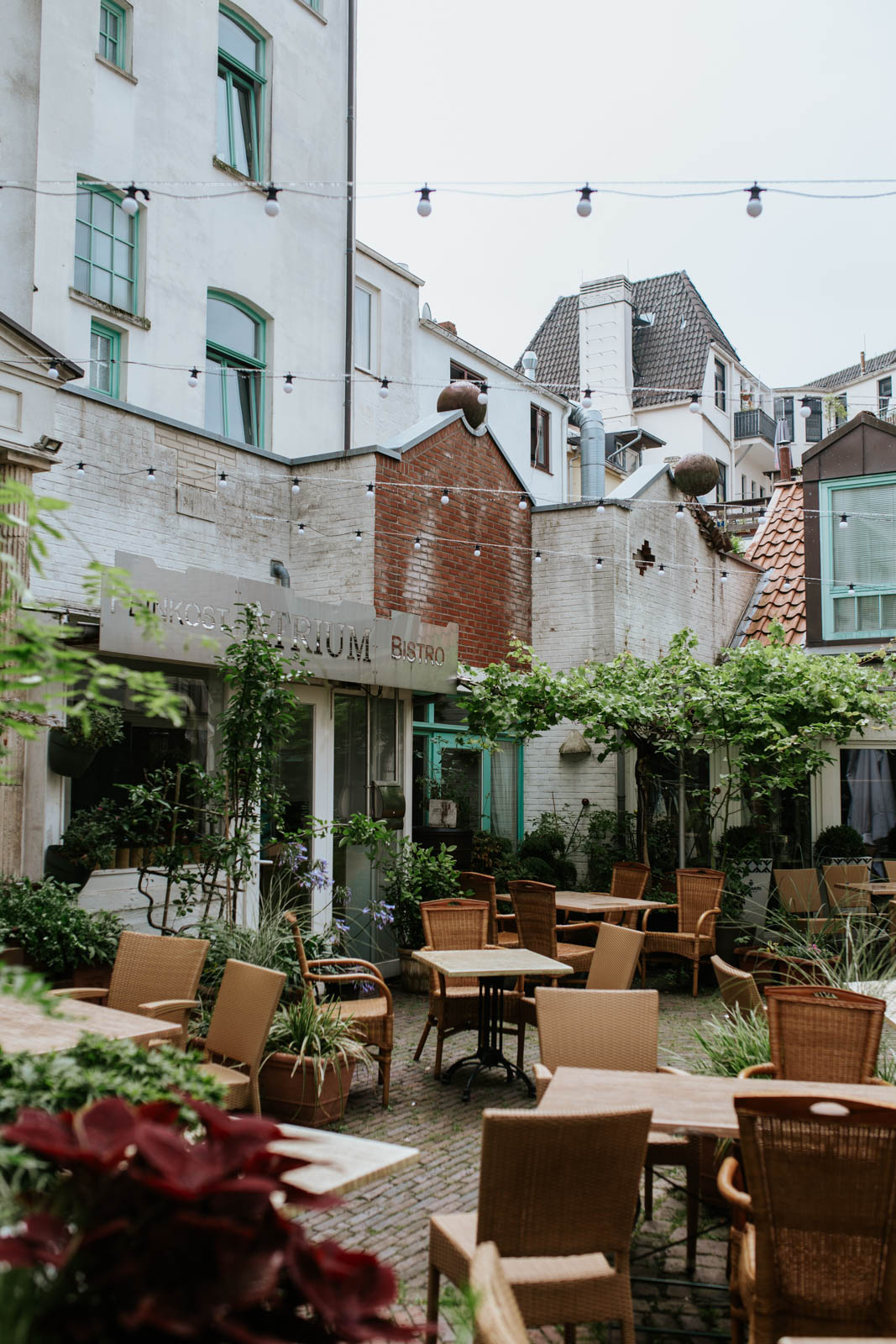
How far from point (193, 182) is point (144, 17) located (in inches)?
58.8

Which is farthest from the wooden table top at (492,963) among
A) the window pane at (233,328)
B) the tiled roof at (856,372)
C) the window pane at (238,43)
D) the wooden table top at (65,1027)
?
the tiled roof at (856,372)

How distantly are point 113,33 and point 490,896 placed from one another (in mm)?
8438

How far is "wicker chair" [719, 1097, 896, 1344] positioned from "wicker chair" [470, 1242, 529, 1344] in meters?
1.10

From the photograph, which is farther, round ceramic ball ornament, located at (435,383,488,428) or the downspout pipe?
the downspout pipe

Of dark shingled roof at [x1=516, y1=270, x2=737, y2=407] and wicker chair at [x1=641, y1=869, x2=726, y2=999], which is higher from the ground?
dark shingled roof at [x1=516, y1=270, x2=737, y2=407]

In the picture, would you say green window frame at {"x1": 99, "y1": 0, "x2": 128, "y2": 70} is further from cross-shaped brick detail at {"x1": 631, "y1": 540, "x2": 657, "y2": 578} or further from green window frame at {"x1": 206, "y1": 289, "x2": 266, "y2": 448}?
cross-shaped brick detail at {"x1": 631, "y1": 540, "x2": 657, "y2": 578}

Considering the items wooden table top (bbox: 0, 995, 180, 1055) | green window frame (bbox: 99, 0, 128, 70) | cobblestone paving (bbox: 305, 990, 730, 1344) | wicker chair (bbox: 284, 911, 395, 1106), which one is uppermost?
green window frame (bbox: 99, 0, 128, 70)

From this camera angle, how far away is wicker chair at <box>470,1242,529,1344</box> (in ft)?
5.71

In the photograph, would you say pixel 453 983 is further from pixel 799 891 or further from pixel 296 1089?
pixel 799 891

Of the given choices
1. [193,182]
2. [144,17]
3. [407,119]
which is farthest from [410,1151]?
[144,17]

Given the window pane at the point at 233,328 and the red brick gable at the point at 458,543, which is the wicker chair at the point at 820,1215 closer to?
the red brick gable at the point at 458,543

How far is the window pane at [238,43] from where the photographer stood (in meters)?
11.5

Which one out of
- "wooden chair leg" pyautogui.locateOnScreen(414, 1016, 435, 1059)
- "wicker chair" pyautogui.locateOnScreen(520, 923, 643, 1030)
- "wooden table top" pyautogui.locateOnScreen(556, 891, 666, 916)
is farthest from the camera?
"wooden table top" pyautogui.locateOnScreen(556, 891, 666, 916)

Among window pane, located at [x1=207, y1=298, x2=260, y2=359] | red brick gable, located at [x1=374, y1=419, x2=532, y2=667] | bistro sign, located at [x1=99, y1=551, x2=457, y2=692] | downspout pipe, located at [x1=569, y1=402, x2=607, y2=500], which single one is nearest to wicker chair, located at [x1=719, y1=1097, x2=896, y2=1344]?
bistro sign, located at [x1=99, y1=551, x2=457, y2=692]
